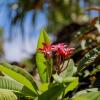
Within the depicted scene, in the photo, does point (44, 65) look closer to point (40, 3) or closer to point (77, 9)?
point (40, 3)

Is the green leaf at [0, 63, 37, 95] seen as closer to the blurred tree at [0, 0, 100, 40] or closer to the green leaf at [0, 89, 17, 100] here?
the green leaf at [0, 89, 17, 100]

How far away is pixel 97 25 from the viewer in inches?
74.9

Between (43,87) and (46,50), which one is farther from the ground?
(46,50)

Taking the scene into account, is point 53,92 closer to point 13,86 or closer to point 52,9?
point 13,86

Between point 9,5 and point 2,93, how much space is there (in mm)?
4864

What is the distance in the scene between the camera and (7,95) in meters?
1.14

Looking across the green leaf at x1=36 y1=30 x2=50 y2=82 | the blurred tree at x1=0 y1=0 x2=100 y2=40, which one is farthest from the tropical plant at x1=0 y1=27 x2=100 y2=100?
the blurred tree at x1=0 y1=0 x2=100 y2=40

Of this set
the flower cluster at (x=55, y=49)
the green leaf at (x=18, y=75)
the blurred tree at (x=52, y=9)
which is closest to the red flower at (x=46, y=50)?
the flower cluster at (x=55, y=49)

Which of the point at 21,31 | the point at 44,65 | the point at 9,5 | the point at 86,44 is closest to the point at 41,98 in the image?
the point at 44,65

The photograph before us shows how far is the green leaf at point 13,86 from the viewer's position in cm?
119

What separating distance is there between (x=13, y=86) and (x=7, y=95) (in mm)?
58

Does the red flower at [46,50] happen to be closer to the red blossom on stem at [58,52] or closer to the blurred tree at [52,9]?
the red blossom on stem at [58,52]

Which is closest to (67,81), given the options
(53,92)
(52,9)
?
(53,92)

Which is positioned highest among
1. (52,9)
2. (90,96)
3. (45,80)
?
(52,9)
